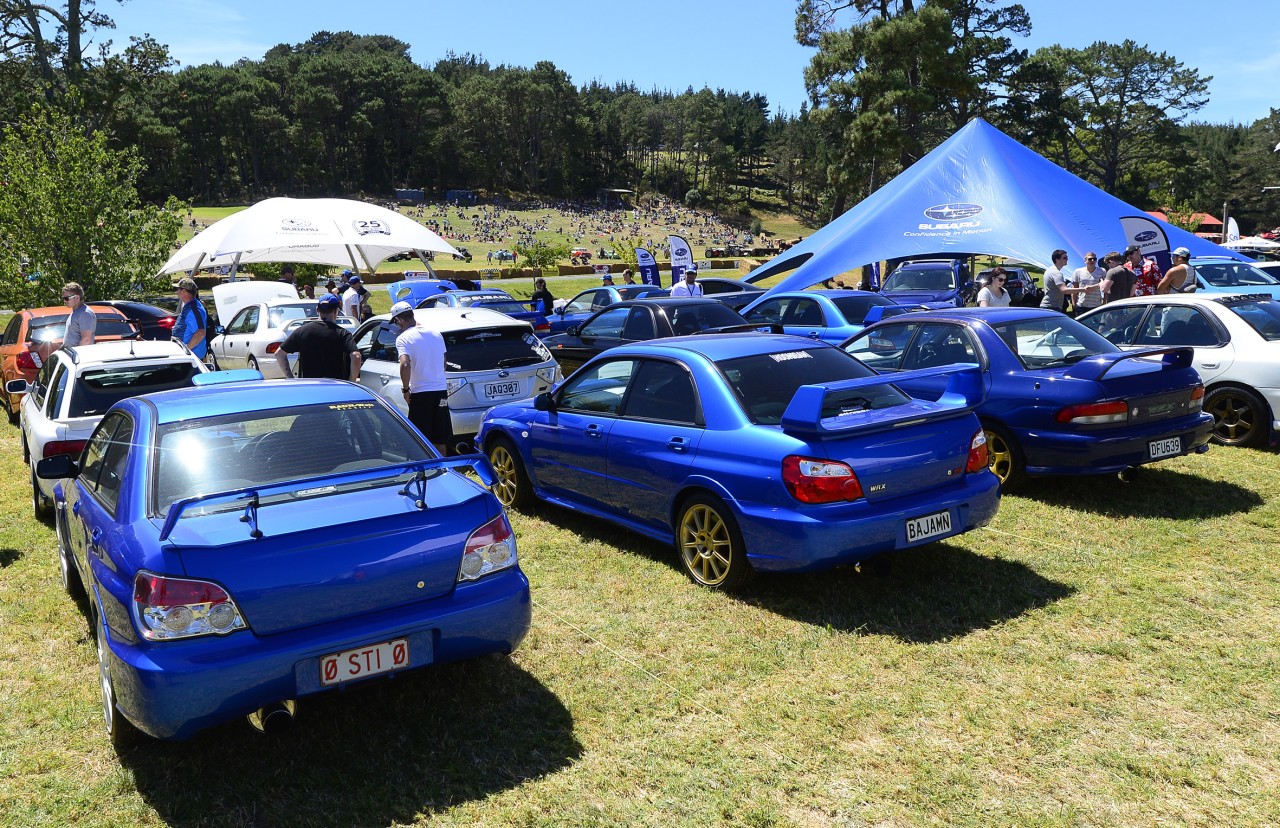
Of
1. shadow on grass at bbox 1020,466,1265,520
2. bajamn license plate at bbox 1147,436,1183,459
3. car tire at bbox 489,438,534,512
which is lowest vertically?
shadow on grass at bbox 1020,466,1265,520

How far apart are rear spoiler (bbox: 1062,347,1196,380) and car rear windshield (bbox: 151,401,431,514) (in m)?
5.11

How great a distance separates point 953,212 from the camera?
15.4 m

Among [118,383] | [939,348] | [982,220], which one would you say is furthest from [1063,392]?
[982,220]

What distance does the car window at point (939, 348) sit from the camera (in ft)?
25.4

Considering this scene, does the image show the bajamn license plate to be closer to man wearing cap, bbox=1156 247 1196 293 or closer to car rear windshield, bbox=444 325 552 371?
car rear windshield, bbox=444 325 552 371

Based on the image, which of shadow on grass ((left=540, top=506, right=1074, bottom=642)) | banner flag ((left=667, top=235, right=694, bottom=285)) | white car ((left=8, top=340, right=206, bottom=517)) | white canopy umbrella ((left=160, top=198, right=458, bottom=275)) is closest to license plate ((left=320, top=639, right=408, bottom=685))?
shadow on grass ((left=540, top=506, right=1074, bottom=642))

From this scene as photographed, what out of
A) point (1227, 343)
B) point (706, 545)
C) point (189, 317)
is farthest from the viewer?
point (189, 317)

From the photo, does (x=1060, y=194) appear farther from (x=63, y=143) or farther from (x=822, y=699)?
(x=63, y=143)

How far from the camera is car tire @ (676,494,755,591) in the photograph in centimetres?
540

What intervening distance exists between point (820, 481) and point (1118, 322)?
6175 millimetres

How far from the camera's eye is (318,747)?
3957 millimetres

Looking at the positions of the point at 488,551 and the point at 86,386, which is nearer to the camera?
the point at 488,551

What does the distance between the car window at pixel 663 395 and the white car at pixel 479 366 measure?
10.6 feet

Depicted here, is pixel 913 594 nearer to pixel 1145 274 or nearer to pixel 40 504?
pixel 40 504
